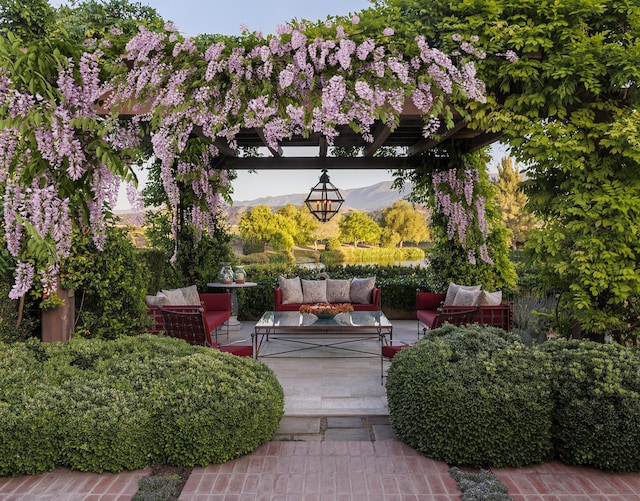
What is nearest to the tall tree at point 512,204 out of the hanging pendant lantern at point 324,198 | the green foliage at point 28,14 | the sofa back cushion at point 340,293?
the sofa back cushion at point 340,293

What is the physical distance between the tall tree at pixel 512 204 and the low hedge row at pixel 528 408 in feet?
59.5

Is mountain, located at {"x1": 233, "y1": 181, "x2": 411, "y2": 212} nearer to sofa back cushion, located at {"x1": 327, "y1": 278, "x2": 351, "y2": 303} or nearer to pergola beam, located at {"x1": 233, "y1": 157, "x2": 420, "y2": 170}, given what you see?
pergola beam, located at {"x1": 233, "y1": 157, "x2": 420, "y2": 170}

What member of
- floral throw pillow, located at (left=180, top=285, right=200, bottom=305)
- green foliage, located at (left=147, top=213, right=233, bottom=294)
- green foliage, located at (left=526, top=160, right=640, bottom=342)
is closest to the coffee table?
floral throw pillow, located at (left=180, top=285, right=200, bottom=305)

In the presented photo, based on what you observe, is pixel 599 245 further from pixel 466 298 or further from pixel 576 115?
pixel 466 298

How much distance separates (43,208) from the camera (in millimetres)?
3826

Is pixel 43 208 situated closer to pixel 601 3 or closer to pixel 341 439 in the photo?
pixel 341 439

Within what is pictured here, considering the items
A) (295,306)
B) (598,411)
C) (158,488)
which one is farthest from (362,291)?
(158,488)

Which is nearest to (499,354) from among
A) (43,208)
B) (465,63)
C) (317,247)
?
(465,63)

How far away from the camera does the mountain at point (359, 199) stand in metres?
16.5

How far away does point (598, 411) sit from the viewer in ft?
9.99

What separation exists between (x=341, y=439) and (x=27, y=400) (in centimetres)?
205

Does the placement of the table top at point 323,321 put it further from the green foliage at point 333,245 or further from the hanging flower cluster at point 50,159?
the green foliage at point 333,245

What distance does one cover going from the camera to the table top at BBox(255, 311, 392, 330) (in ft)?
19.7

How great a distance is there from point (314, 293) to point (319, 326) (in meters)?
2.03
